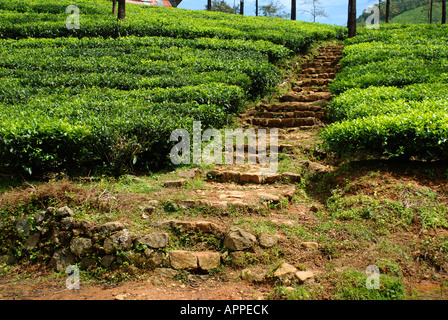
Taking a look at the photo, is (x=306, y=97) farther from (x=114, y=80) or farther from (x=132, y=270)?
(x=132, y=270)

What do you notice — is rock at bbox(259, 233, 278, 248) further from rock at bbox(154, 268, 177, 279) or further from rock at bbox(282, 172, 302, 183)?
rock at bbox(282, 172, 302, 183)

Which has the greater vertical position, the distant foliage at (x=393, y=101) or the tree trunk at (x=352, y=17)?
the tree trunk at (x=352, y=17)

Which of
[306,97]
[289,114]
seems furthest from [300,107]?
[306,97]

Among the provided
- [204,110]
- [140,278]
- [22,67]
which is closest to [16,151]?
[140,278]

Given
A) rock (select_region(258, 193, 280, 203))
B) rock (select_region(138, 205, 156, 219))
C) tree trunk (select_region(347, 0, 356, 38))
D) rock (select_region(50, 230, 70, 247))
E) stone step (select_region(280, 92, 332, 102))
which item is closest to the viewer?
rock (select_region(50, 230, 70, 247))

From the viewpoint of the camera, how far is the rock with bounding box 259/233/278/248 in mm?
4617

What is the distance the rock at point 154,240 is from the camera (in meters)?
4.59

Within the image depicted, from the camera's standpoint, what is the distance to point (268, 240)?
4.65m

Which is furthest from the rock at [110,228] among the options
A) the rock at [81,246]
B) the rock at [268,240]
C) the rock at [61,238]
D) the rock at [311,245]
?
the rock at [311,245]

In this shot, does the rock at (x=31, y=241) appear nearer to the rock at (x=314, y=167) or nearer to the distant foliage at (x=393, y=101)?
the rock at (x=314, y=167)

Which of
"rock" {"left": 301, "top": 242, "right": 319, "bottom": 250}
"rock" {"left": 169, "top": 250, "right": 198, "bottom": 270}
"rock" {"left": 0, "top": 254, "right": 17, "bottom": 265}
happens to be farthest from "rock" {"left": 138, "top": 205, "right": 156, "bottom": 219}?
"rock" {"left": 301, "top": 242, "right": 319, "bottom": 250}

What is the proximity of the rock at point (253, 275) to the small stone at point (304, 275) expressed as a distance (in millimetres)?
403

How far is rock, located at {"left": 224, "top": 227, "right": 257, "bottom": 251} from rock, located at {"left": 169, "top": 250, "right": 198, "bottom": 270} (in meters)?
0.46

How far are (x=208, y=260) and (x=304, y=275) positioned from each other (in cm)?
119
